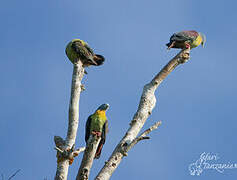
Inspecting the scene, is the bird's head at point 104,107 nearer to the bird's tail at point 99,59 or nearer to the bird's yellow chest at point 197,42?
the bird's tail at point 99,59

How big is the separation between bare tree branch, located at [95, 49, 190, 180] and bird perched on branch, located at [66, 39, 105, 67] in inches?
142

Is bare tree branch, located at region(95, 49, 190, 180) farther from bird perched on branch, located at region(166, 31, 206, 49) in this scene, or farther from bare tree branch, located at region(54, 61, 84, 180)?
bird perched on branch, located at region(166, 31, 206, 49)

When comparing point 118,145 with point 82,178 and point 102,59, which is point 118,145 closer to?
point 82,178

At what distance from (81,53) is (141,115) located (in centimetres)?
448

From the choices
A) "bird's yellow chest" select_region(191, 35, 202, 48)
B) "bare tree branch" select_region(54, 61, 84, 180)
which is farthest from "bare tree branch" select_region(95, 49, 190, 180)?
"bird's yellow chest" select_region(191, 35, 202, 48)

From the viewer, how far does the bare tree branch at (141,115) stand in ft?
18.5

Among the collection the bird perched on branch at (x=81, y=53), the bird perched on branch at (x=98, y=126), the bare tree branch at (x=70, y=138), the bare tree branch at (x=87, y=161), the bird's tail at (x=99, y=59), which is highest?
the bird's tail at (x=99, y=59)

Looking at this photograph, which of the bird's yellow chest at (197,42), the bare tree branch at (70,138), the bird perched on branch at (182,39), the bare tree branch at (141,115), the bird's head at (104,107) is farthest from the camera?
the bird's yellow chest at (197,42)

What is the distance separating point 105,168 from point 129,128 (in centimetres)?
78

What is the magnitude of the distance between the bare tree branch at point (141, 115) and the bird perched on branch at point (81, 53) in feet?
11.8

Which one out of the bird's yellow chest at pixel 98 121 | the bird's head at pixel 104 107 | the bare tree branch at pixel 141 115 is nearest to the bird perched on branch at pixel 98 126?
the bird's yellow chest at pixel 98 121

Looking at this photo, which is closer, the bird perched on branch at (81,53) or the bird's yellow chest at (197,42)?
the bird perched on branch at (81,53)

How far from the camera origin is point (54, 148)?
20.1ft

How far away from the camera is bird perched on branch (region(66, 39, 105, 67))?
407 inches
